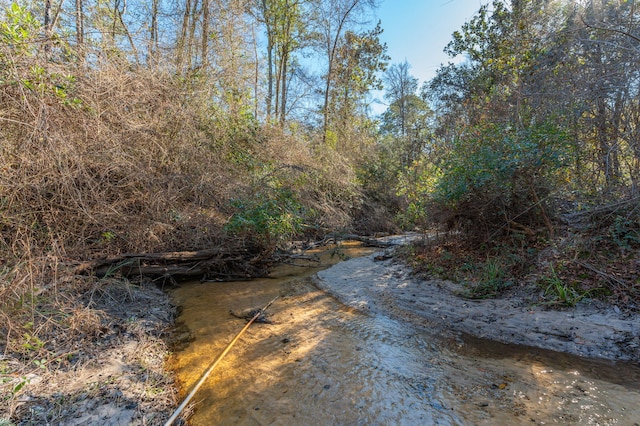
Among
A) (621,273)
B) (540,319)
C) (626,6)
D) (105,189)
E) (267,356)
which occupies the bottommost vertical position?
(267,356)

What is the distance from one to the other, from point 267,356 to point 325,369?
29.6 inches

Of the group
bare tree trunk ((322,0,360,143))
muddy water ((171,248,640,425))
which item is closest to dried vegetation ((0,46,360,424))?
muddy water ((171,248,640,425))

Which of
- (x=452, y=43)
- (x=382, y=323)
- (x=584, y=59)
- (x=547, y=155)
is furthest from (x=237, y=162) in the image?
(x=452, y=43)

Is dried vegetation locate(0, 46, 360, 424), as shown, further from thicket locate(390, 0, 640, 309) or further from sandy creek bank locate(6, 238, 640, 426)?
thicket locate(390, 0, 640, 309)

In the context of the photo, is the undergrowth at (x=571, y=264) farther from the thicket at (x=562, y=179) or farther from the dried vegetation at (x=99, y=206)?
the dried vegetation at (x=99, y=206)

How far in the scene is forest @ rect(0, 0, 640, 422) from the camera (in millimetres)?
3648

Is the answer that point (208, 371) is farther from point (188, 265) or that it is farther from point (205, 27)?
point (205, 27)

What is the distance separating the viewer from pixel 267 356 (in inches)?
141

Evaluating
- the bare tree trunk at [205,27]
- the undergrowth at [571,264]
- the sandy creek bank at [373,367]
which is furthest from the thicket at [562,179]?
the bare tree trunk at [205,27]

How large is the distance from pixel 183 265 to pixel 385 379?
183 inches

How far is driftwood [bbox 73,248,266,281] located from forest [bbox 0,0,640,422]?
0.08 metres

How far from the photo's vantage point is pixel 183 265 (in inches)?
241

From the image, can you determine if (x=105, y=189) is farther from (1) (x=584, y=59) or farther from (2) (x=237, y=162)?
(1) (x=584, y=59)

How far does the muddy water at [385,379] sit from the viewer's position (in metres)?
2.53
